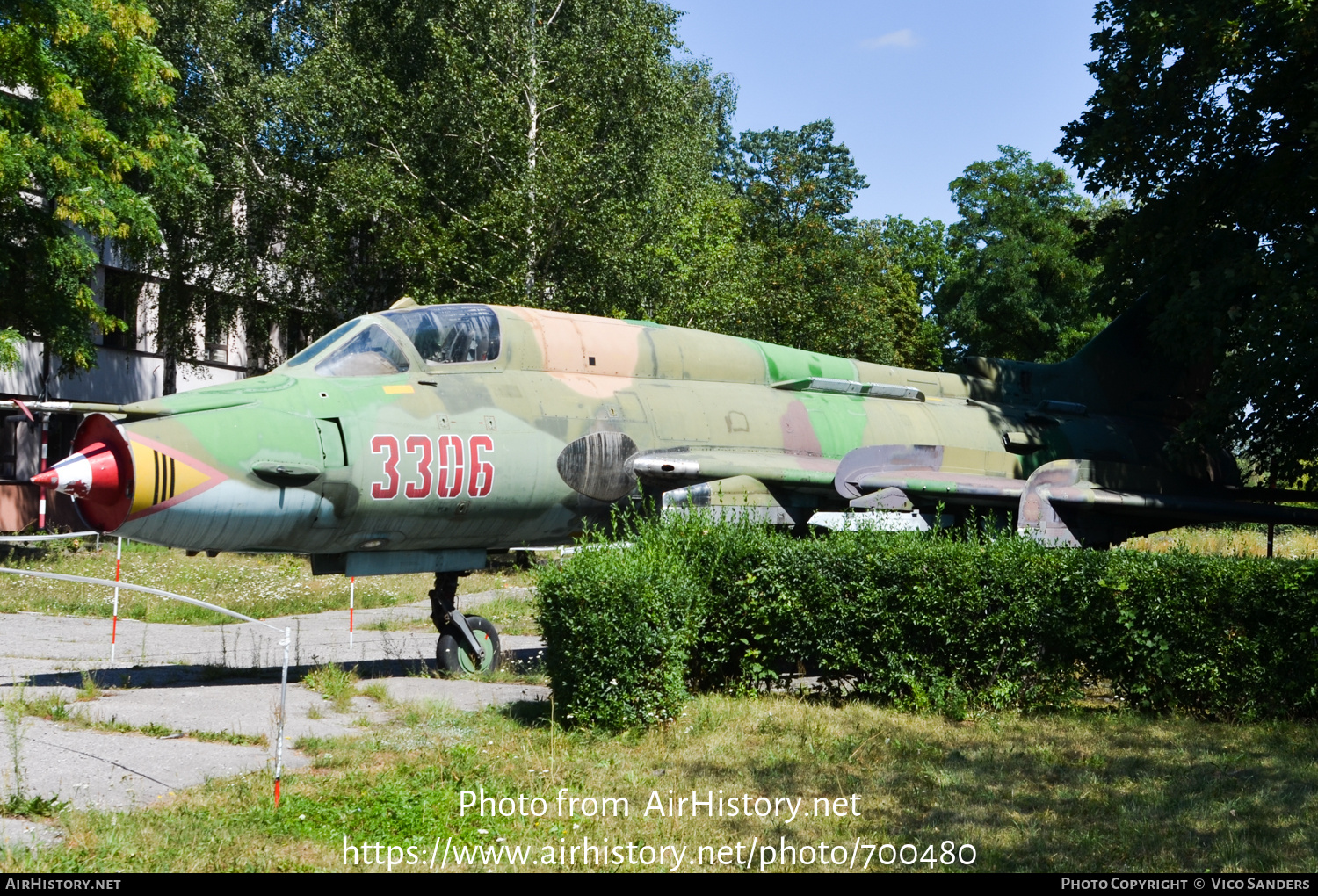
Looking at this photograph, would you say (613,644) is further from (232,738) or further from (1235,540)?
(1235,540)

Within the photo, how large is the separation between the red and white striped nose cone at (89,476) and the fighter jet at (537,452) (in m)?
0.02

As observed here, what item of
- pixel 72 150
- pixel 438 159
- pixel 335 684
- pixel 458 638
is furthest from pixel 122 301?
pixel 335 684

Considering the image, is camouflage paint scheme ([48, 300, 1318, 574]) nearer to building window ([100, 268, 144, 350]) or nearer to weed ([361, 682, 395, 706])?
weed ([361, 682, 395, 706])

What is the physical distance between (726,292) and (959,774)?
2633 cm

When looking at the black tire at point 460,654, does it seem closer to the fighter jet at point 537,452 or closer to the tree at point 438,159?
the fighter jet at point 537,452

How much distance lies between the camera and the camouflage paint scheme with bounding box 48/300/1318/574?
398 inches

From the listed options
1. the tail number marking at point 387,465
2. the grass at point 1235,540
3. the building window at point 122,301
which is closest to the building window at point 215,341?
the building window at point 122,301

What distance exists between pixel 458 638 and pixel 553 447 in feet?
8.36

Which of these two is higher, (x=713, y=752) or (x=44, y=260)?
(x=44, y=260)

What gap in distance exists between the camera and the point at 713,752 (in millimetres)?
8727

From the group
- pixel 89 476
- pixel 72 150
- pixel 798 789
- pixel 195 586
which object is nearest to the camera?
pixel 798 789

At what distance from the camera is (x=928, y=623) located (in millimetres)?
10328

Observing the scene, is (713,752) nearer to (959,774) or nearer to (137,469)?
(959,774)

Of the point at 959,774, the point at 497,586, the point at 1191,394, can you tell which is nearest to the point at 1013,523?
the point at 1191,394
